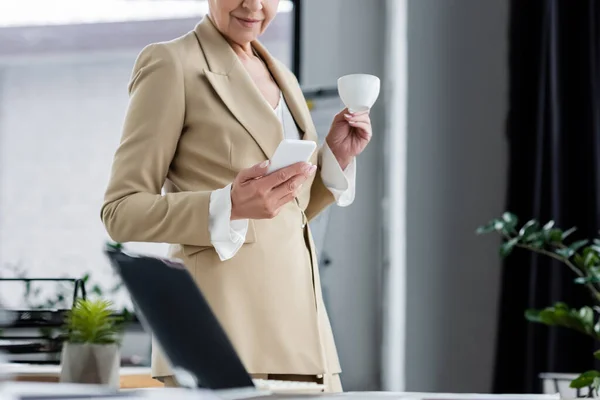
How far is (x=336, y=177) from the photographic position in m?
1.48

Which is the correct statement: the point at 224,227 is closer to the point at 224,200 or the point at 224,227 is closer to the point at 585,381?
the point at 224,200

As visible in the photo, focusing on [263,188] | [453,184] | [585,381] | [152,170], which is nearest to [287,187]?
[263,188]

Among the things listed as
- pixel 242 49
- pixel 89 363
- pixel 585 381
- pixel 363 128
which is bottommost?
pixel 585 381

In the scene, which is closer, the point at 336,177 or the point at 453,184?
the point at 336,177

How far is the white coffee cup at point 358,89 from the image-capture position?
1376 millimetres

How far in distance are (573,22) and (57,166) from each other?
220 cm

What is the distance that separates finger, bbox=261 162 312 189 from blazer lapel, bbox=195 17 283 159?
21cm

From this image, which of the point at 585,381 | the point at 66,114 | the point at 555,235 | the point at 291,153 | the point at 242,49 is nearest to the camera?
the point at 291,153

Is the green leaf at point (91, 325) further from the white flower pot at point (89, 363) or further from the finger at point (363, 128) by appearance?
the finger at point (363, 128)

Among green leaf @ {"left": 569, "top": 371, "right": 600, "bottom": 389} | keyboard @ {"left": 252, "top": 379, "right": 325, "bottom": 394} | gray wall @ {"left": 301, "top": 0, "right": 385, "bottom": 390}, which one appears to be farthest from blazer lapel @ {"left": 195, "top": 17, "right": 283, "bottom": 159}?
gray wall @ {"left": 301, "top": 0, "right": 385, "bottom": 390}

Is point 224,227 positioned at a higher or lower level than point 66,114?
lower

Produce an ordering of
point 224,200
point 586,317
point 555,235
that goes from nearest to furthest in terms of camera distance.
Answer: point 224,200 → point 586,317 → point 555,235

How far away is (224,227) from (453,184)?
80.4 inches

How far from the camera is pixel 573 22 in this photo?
2.97 meters
